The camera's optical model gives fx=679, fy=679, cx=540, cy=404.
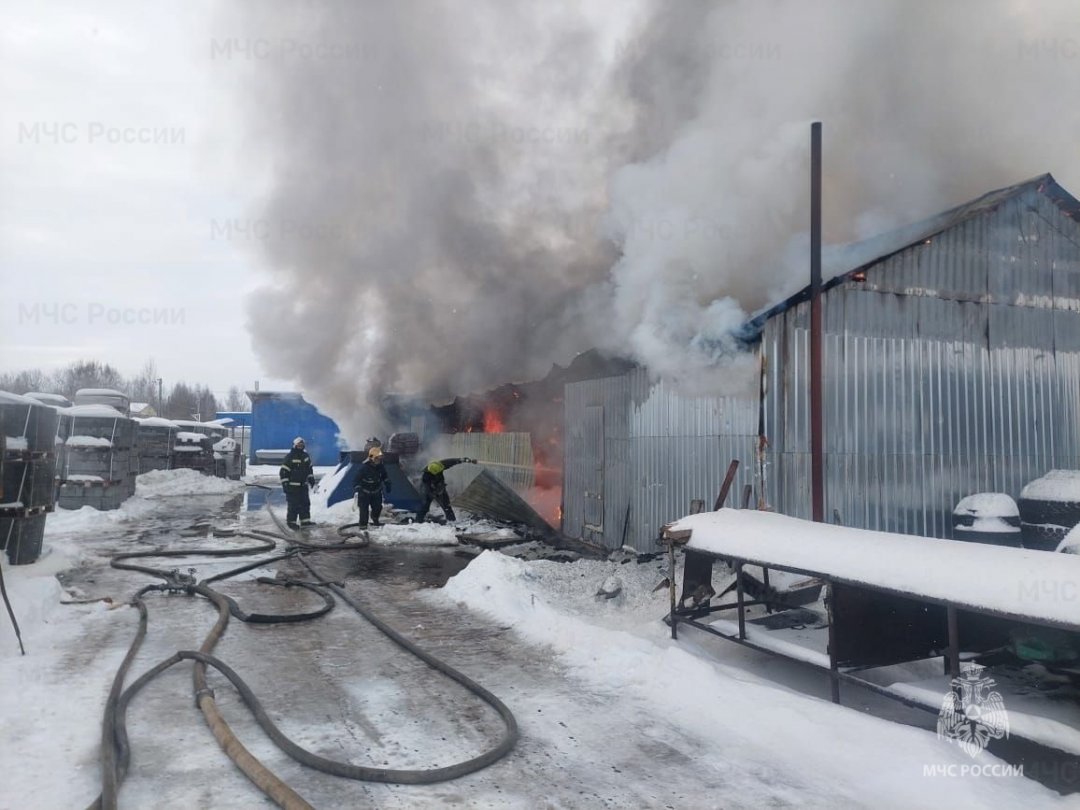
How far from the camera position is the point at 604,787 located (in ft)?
11.7

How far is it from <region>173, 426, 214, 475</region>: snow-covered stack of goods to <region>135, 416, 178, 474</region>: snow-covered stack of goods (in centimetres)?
42

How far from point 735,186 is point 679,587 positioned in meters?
5.48

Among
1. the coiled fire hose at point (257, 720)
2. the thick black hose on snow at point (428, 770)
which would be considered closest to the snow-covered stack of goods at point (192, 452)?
the coiled fire hose at point (257, 720)

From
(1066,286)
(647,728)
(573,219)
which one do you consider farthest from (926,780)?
(573,219)

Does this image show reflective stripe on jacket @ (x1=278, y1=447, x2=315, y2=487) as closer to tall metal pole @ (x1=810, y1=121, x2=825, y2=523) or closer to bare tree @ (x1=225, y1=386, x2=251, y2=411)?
tall metal pole @ (x1=810, y1=121, x2=825, y2=523)

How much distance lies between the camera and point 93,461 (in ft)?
51.2

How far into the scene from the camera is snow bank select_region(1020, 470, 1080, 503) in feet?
29.3

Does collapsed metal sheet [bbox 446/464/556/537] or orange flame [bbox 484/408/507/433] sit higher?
orange flame [bbox 484/408/507/433]

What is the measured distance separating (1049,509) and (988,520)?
45.7 inches

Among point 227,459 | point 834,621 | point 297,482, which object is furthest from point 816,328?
point 227,459

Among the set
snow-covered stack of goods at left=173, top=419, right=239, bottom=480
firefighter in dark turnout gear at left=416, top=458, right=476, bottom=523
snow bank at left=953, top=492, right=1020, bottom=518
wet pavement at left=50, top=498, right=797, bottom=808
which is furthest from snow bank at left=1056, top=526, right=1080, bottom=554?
snow-covered stack of goods at left=173, top=419, right=239, bottom=480

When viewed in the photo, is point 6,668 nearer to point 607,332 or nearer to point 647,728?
point 647,728

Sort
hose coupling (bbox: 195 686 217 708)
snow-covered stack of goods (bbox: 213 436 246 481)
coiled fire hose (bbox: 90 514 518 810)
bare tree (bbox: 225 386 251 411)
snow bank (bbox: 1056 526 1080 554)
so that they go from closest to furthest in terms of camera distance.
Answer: coiled fire hose (bbox: 90 514 518 810)
hose coupling (bbox: 195 686 217 708)
snow bank (bbox: 1056 526 1080 554)
snow-covered stack of goods (bbox: 213 436 246 481)
bare tree (bbox: 225 386 251 411)

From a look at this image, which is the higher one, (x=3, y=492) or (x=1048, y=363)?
(x=1048, y=363)
